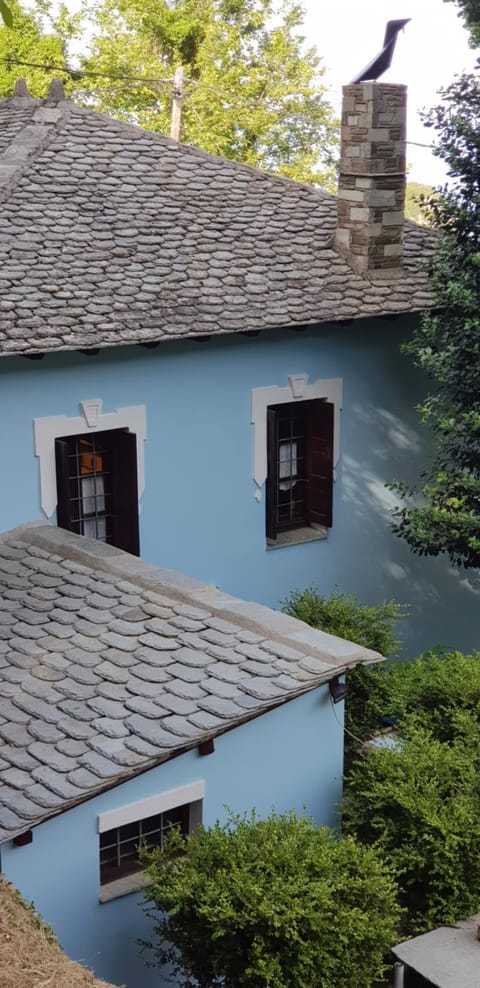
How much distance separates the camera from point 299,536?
44.8 feet

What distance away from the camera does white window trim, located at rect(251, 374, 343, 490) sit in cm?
1290

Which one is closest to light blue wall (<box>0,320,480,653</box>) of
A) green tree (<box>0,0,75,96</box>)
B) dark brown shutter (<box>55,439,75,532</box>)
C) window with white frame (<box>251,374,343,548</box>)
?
window with white frame (<box>251,374,343,548</box>)

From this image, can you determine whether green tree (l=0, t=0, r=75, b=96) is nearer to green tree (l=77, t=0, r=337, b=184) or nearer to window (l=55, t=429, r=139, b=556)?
green tree (l=77, t=0, r=337, b=184)

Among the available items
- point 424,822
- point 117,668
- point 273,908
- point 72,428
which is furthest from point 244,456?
point 273,908

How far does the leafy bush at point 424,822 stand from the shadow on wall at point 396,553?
15.8ft

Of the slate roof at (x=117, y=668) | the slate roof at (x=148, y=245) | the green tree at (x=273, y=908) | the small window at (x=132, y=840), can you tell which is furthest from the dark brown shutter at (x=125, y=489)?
the green tree at (x=273, y=908)

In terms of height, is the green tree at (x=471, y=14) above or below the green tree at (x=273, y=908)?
above

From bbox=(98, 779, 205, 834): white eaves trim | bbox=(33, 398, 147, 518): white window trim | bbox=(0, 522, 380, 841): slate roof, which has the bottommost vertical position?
bbox=(98, 779, 205, 834): white eaves trim

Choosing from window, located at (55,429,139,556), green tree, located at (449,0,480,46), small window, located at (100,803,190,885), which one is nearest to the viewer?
small window, located at (100,803,190,885)

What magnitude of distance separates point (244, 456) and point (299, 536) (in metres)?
1.34

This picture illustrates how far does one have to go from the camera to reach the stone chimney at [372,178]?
13289mm

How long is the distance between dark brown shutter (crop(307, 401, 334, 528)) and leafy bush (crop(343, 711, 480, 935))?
15.6 ft

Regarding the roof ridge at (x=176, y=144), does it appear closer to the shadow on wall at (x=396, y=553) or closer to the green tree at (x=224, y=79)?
the shadow on wall at (x=396, y=553)

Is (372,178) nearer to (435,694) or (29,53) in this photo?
(435,694)
